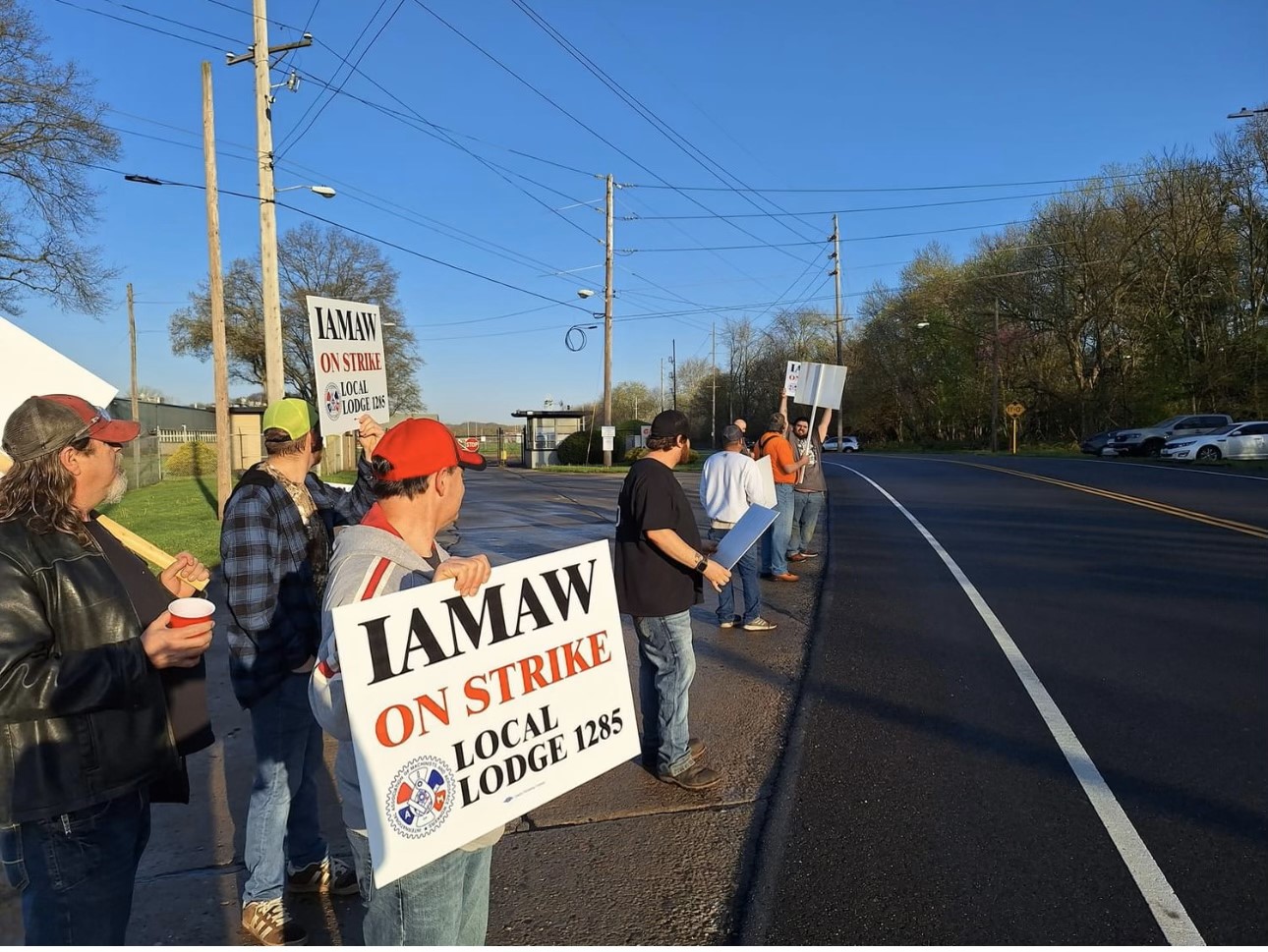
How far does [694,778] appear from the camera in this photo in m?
4.17

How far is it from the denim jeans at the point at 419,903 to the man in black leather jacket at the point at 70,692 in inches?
24.4

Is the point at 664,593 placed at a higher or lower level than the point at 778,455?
lower

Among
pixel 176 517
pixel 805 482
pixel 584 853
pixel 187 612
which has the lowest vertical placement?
pixel 584 853

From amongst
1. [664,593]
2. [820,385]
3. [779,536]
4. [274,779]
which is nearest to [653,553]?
[664,593]

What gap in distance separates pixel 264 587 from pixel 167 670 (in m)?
0.75

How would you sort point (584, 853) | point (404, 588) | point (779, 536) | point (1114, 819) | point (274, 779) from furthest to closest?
1. point (779, 536)
2. point (1114, 819)
3. point (584, 853)
4. point (274, 779)
5. point (404, 588)

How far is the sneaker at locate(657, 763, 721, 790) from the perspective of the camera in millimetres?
4145

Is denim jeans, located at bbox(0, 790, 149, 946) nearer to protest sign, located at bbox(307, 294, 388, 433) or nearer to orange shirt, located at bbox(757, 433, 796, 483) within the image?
protest sign, located at bbox(307, 294, 388, 433)

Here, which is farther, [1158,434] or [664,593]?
[1158,434]

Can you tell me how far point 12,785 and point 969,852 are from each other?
11.0ft

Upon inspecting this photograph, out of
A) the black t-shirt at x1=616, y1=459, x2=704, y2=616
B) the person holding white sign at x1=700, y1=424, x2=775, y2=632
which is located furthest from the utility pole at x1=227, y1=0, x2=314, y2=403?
the black t-shirt at x1=616, y1=459, x2=704, y2=616

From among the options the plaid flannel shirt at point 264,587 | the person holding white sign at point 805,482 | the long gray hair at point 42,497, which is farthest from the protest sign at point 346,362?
the person holding white sign at point 805,482

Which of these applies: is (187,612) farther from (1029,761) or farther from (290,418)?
(1029,761)

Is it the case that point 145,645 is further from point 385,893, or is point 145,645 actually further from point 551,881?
point 551,881
